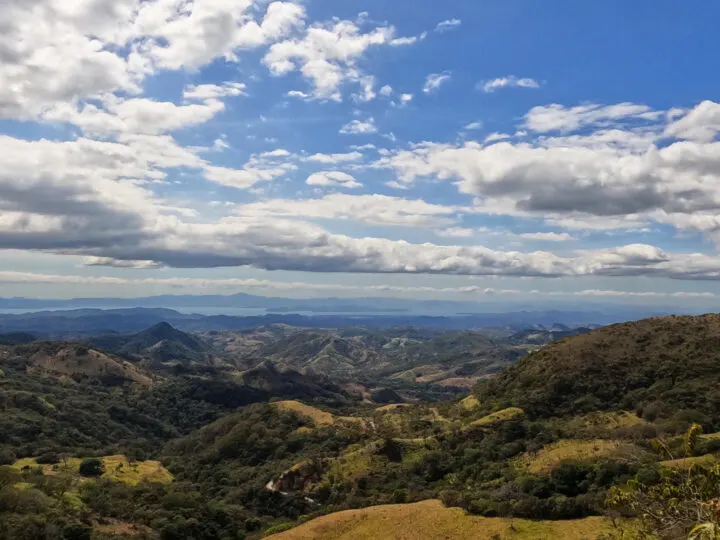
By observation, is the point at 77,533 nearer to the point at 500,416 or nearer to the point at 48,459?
the point at 48,459

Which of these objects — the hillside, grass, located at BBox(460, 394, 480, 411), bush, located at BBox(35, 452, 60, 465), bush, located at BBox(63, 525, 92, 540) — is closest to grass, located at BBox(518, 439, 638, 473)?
the hillside

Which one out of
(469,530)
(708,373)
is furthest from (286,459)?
(708,373)

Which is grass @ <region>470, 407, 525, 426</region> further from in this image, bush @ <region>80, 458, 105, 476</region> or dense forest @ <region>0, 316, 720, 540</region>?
bush @ <region>80, 458, 105, 476</region>

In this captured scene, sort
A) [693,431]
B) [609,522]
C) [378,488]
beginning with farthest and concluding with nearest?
[378,488] → [609,522] → [693,431]

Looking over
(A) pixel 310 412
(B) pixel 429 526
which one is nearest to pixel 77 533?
(B) pixel 429 526

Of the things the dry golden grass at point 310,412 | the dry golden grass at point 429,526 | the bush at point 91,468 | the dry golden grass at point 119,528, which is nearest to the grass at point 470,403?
the dry golden grass at point 310,412

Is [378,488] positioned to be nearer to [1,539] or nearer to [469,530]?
[469,530]

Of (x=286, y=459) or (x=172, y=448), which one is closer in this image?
(x=286, y=459)
